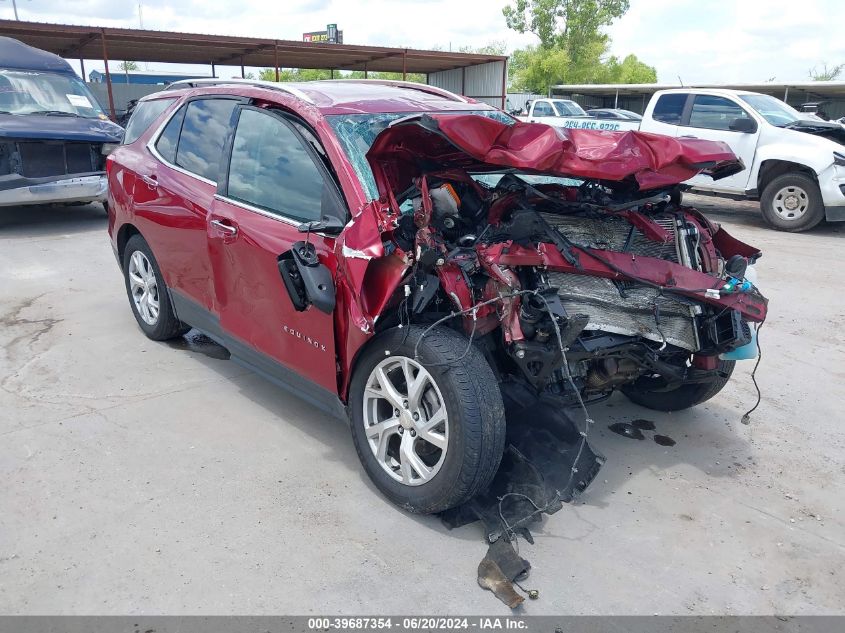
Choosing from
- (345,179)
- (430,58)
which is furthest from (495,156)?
(430,58)

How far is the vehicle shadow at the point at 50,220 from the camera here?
31.2 ft

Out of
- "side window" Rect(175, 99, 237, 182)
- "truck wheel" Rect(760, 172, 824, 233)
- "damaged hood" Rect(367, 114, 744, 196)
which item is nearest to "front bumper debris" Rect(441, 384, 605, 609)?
"damaged hood" Rect(367, 114, 744, 196)

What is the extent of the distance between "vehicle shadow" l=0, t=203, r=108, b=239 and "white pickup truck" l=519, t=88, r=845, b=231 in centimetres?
907

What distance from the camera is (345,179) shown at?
3.31 metres

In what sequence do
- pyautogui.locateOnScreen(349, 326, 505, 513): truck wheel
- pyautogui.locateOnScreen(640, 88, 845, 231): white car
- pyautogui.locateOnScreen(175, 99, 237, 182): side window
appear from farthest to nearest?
1. pyautogui.locateOnScreen(640, 88, 845, 231): white car
2. pyautogui.locateOnScreen(175, 99, 237, 182): side window
3. pyautogui.locateOnScreen(349, 326, 505, 513): truck wheel

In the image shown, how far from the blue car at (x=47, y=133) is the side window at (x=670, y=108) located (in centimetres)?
886

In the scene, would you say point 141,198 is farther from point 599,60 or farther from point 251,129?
point 599,60

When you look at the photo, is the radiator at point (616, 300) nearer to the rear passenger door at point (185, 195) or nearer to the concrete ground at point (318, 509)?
the concrete ground at point (318, 509)

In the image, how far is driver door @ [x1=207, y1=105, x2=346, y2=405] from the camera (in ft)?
11.2

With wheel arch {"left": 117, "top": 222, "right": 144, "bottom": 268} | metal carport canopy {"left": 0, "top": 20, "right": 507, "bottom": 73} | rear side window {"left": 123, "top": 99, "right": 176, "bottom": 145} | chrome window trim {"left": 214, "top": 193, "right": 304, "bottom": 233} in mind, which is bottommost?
wheel arch {"left": 117, "top": 222, "right": 144, "bottom": 268}

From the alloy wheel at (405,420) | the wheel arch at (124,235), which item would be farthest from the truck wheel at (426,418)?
the wheel arch at (124,235)

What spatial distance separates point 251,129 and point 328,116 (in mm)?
591

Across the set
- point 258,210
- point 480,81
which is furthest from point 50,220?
point 480,81

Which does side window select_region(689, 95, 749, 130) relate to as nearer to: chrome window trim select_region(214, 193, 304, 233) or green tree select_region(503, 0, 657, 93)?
chrome window trim select_region(214, 193, 304, 233)
